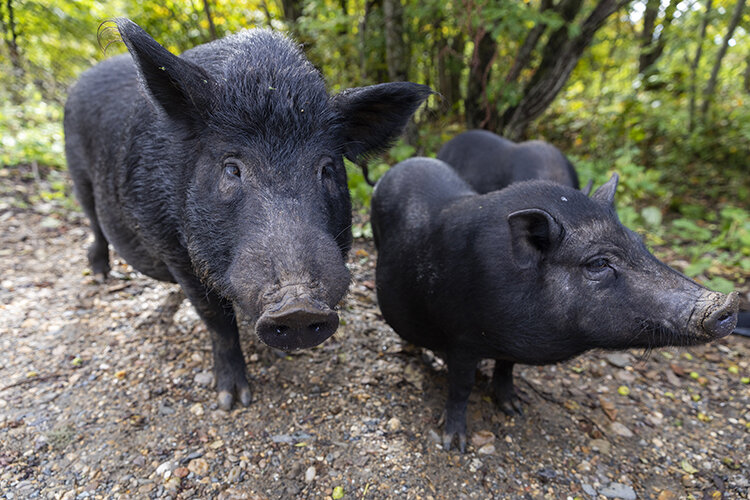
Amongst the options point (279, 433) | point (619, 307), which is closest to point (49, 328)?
point (279, 433)

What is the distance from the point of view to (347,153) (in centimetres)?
276

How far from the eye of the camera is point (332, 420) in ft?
10.2

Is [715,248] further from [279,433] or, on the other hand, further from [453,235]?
[279,433]

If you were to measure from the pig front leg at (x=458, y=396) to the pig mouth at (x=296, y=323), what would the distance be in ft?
4.03

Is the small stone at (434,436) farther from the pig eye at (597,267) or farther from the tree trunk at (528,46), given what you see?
the tree trunk at (528,46)

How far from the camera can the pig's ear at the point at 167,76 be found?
85.4 inches

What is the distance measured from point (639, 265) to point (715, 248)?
4127 millimetres

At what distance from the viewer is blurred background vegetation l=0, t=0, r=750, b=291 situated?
6.01 metres

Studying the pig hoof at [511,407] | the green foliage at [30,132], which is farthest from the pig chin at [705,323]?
the green foliage at [30,132]

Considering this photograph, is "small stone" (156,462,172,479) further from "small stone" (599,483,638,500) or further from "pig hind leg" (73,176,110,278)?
"pig hind leg" (73,176,110,278)

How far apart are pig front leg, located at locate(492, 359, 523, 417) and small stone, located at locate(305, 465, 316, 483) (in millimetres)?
1329

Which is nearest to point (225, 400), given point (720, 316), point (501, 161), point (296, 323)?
point (296, 323)

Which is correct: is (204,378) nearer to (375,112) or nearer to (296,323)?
(296,323)

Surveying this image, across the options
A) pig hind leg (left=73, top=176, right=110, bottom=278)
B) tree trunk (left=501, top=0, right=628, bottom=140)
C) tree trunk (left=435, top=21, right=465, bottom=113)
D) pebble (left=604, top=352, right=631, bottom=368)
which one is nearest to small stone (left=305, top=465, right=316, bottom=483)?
pebble (left=604, top=352, right=631, bottom=368)
